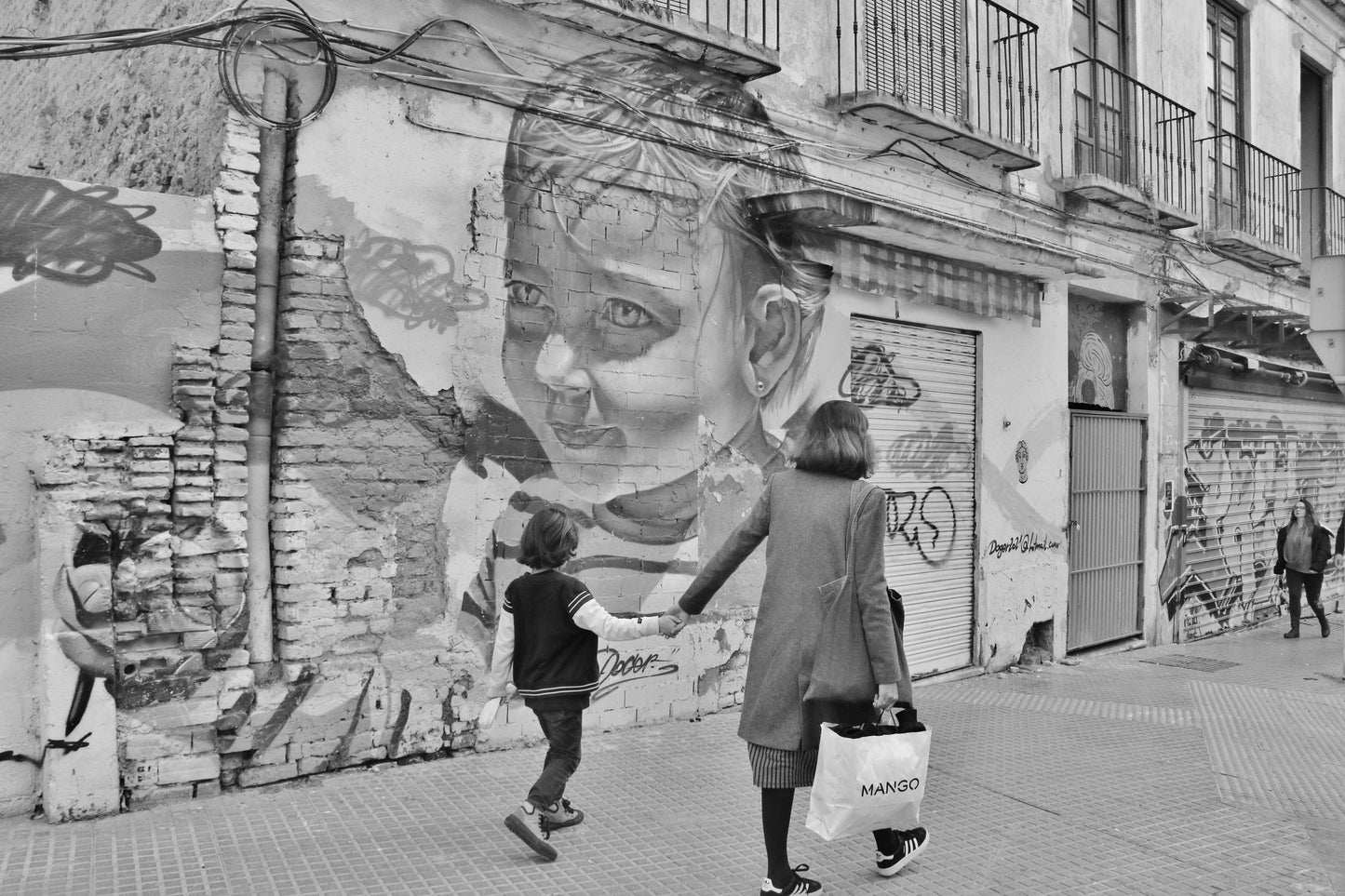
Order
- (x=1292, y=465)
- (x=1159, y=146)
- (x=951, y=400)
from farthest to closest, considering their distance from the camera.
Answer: (x=1292, y=465) → (x=1159, y=146) → (x=951, y=400)

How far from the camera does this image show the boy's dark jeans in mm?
4238

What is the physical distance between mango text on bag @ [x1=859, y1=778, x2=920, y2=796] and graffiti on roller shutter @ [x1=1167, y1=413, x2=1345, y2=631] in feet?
29.1

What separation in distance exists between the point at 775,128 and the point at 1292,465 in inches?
406

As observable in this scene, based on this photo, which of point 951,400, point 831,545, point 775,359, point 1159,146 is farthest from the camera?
point 1159,146

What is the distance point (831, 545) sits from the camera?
3.71m

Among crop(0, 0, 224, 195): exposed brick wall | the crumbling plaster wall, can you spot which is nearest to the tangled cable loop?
crop(0, 0, 224, 195): exposed brick wall

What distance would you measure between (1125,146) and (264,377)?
9.19 m

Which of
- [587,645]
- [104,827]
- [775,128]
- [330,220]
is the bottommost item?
[104,827]

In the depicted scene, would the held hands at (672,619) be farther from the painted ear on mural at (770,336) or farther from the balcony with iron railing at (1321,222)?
the balcony with iron railing at (1321,222)

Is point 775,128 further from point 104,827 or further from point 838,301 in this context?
point 104,827

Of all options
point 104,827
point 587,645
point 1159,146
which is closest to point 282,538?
point 104,827

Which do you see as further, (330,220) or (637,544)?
(637,544)

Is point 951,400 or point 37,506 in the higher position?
point 951,400
